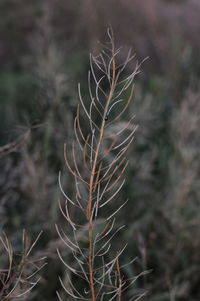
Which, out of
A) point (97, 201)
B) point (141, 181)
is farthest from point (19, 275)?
point (141, 181)

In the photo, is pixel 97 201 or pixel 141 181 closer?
pixel 97 201

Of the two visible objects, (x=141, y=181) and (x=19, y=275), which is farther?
(x=141, y=181)

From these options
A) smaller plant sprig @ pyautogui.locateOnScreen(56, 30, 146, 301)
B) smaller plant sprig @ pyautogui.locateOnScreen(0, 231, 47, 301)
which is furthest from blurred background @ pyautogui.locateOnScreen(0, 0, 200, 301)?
smaller plant sprig @ pyautogui.locateOnScreen(0, 231, 47, 301)

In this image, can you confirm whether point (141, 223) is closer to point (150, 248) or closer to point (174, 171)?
point (150, 248)

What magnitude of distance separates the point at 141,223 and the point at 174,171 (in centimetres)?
24

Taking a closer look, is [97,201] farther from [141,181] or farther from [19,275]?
[141,181]

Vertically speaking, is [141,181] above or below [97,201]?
below

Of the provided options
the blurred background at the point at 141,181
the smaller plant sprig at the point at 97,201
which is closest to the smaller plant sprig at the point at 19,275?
the smaller plant sprig at the point at 97,201

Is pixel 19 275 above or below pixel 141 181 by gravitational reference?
above

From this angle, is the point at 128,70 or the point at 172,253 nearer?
the point at 172,253

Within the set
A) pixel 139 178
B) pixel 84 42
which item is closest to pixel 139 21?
pixel 84 42

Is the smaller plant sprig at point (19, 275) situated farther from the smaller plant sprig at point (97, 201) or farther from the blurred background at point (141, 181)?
the blurred background at point (141, 181)

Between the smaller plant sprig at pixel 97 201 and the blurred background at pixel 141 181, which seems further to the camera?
the blurred background at pixel 141 181

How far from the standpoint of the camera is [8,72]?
3.94 m
